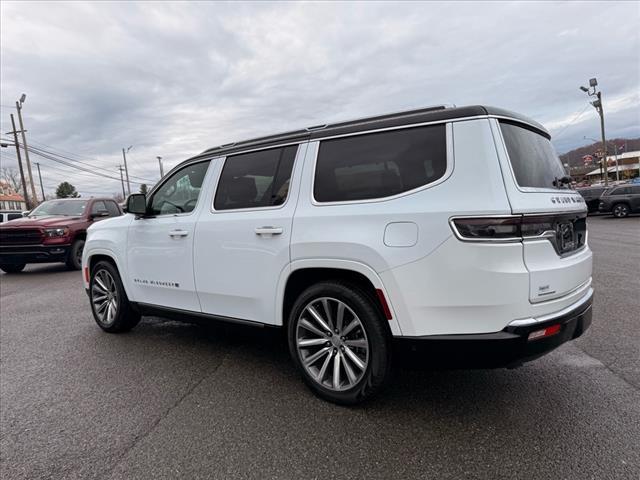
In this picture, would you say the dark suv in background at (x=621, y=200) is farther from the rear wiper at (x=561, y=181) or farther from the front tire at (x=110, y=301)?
the front tire at (x=110, y=301)

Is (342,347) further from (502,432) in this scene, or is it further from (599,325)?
(599,325)

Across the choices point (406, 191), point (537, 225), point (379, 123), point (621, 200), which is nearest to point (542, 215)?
point (537, 225)

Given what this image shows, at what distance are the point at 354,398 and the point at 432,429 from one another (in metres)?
0.53

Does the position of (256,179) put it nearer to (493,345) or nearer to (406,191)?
(406,191)

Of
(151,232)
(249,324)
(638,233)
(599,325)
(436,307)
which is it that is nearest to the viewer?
(436,307)

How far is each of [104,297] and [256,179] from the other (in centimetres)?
279

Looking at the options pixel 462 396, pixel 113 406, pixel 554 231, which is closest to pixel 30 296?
pixel 113 406

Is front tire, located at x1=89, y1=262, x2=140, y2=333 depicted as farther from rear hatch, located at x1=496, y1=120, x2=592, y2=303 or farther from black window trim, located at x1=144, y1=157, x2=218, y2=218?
rear hatch, located at x1=496, y1=120, x2=592, y2=303

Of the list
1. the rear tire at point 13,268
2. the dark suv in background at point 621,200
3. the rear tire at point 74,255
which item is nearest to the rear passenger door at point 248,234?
the rear tire at point 74,255

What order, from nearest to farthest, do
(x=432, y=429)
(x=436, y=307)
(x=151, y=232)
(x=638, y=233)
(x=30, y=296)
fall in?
1. (x=436, y=307)
2. (x=432, y=429)
3. (x=151, y=232)
4. (x=30, y=296)
5. (x=638, y=233)

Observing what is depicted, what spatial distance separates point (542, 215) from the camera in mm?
2480

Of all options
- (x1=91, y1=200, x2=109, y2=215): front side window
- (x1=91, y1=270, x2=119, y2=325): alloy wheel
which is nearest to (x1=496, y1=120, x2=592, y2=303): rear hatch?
(x1=91, y1=270, x2=119, y2=325): alloy wheel

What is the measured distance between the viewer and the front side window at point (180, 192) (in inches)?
158

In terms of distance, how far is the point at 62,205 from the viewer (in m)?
11.4
